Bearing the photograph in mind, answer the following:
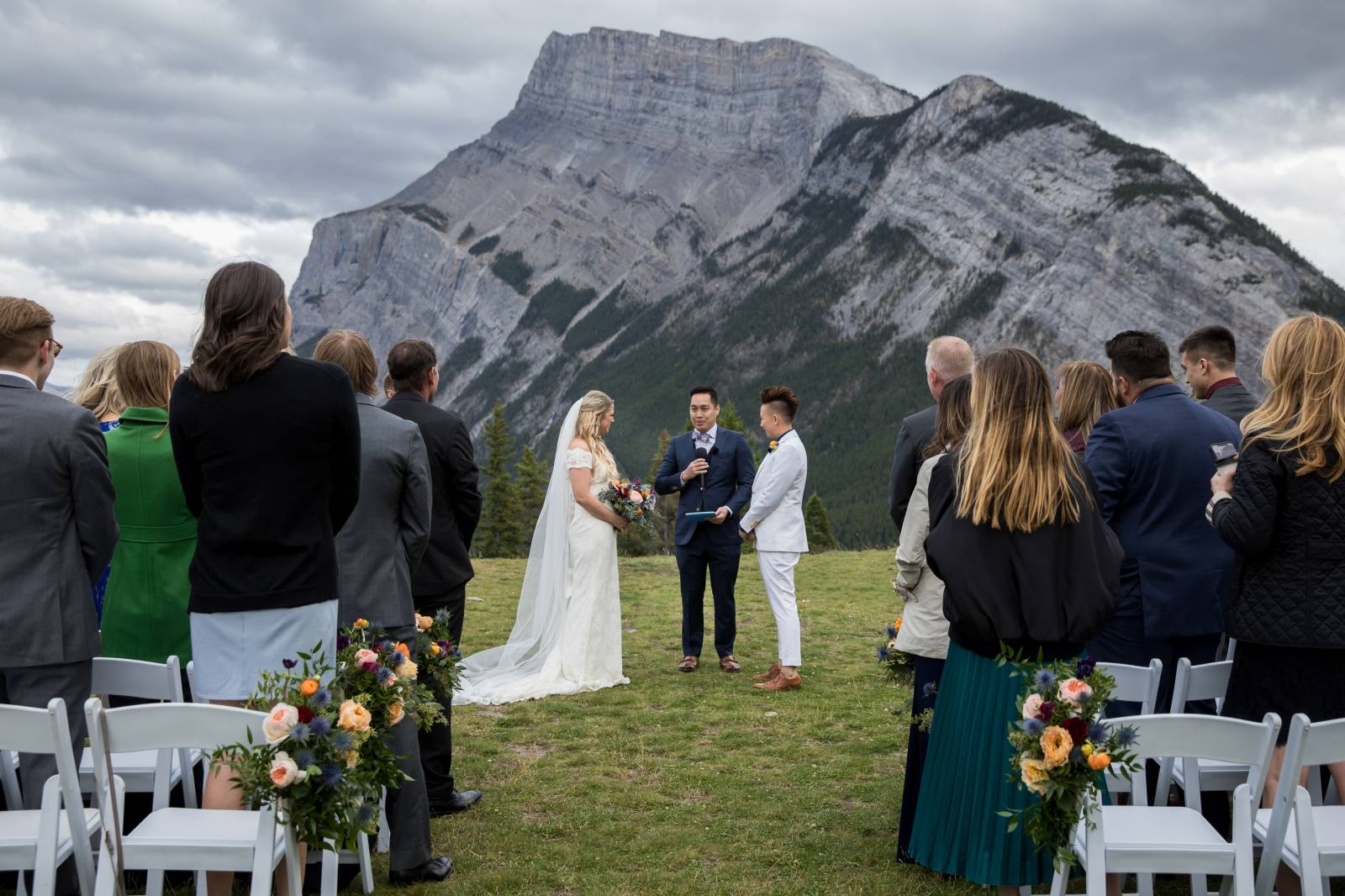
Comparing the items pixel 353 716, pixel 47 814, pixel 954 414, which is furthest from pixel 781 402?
pixel 47 814

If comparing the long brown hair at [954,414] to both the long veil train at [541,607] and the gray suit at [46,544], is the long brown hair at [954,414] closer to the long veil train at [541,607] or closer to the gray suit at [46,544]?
the gray suit at [46,544]

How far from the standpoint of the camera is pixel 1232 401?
596 cm

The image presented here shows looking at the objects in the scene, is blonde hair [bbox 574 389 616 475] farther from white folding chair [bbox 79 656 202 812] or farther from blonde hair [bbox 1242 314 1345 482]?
blonde hair [bbox 1242 314 1345 482]

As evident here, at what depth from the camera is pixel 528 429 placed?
194125 mm

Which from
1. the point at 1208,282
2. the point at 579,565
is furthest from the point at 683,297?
the point at 579,565

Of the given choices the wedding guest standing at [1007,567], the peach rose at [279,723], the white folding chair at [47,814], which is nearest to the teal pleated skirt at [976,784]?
the wedding guest standing at [1007,567]

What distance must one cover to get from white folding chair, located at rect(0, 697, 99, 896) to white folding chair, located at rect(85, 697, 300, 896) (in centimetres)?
10

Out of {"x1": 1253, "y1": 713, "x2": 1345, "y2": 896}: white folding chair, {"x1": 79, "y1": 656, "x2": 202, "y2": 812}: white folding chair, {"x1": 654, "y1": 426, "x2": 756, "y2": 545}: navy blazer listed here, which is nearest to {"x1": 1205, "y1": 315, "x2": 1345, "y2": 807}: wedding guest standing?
{"x1": 1253, "y1": 713, "x2": 1345, "y2": 896}: white folding chair

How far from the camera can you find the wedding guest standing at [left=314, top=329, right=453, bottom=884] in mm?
4793

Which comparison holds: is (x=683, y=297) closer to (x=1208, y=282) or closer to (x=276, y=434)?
(x=1208, y=282)

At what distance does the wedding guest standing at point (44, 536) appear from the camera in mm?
3988

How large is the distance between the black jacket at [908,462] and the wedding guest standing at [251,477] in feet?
9.67

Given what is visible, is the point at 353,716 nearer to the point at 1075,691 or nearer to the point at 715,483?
the point at 1075,691

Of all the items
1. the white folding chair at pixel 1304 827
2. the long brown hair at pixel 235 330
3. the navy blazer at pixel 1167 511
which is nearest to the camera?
the white folding chair at pixel 1304 827
